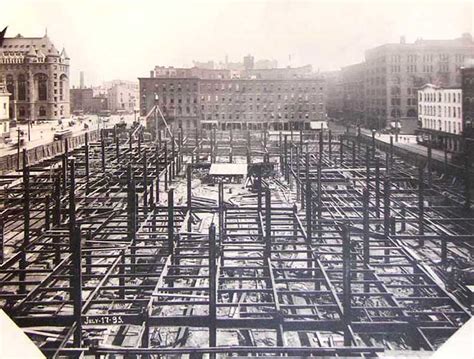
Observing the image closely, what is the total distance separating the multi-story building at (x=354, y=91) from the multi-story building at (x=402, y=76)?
0.56 meters

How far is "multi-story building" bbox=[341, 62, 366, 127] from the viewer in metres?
47.5

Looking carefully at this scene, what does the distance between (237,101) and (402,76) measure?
26.6 metres

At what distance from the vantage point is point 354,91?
164ft

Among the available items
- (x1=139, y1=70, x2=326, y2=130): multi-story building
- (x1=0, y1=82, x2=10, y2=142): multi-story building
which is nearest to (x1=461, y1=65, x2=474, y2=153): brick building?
(x1=0, y1=82, x2=10, y2=142): multi-story building

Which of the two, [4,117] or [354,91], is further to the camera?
[354,91]

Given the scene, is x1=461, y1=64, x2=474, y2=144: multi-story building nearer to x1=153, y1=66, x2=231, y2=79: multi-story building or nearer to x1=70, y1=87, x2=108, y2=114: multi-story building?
x1=153, y1=66, x2=231, y2=79: multi-story building

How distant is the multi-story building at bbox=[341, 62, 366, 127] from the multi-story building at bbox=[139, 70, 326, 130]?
122 inches

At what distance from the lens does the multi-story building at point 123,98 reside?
74.0 m

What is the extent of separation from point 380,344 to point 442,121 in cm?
2663

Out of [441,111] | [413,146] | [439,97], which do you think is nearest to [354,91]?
Answer: [413,146]

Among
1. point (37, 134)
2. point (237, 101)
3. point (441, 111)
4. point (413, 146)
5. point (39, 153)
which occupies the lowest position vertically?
point (413, 146)

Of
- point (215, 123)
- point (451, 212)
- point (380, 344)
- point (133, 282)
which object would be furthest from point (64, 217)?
point (215, 123)

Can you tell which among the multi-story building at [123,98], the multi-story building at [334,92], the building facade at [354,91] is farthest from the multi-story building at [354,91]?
the multi-story building at [123,98]

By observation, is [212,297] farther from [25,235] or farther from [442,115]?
[442,115]
